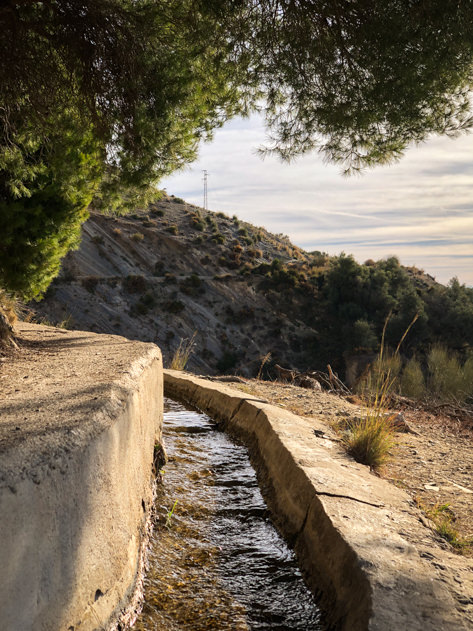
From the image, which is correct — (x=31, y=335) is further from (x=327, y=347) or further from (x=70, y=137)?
(x=327, y=347)

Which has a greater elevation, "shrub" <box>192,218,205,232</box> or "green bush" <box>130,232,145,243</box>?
"shrub" <box>192,218,205,232</box>

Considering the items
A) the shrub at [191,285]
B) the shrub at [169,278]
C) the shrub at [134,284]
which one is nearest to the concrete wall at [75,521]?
the shrub at [134,284]

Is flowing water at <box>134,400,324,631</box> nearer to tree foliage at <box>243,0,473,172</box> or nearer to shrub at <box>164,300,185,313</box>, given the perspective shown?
tree foliage at <box>243,0,473,172</box>

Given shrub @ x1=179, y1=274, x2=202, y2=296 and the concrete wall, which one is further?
shrub @ x1=179, y1=274, x2=202, y2=296

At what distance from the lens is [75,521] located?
2.24 meters

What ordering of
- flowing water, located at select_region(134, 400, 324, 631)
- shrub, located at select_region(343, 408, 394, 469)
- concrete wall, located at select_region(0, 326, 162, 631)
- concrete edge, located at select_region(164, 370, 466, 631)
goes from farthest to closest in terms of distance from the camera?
1. shrub, located at select_region(343, 408, 394, 469)
2. flowing water, located at select_region(134, 400, 324, 631)
3. concrete edge, located at select_region(164, 370, 466, 631)
4. concrete wall, located at select_region(0, 326, 162, 631)

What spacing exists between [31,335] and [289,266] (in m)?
33.5

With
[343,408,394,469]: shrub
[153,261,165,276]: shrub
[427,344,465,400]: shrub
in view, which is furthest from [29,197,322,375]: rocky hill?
[343,408,394,469]: shrub

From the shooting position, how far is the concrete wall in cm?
192

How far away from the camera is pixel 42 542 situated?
2.02 metres

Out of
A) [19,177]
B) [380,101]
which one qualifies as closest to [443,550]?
[380,101]

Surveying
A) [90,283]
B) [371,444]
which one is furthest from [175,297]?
[371,444]

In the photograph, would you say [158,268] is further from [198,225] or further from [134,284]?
[198,225]

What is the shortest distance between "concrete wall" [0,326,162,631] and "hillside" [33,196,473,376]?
76.2 ft
